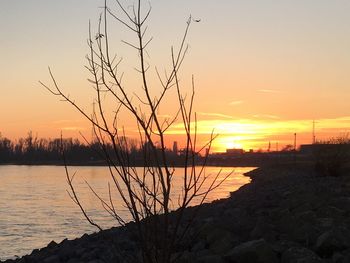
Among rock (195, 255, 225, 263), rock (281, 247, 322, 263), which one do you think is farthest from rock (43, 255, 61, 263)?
rock (281, 247, 322, 263)

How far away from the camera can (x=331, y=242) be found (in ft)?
26.5

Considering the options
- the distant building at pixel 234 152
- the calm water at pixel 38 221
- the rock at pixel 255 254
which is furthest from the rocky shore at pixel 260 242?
the distant building at pixel 234 152

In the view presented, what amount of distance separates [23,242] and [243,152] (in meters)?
146

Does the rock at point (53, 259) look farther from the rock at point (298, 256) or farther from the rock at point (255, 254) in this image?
the rock at point (298, 256)

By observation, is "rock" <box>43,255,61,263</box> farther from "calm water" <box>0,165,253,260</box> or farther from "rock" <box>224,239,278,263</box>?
"rock" <box>224,239,278,263</box>

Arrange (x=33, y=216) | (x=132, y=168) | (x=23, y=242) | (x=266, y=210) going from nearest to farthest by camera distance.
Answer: (x=132, y=168), (x=266, y=210), (x=23, y=242), (x=33, y=216)

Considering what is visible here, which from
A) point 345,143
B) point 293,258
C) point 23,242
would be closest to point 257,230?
point 293,258

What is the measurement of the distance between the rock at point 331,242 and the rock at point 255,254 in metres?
0.87

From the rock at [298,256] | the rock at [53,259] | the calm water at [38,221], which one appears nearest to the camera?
the rock at [298,256]

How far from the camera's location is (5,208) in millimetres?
29219

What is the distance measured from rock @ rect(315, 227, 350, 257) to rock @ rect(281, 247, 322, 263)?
0.63 metres

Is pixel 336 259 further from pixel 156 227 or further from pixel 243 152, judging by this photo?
pixel 243 152

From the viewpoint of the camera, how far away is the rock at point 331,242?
8008mm

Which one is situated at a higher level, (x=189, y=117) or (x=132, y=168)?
(x=189, y=117)
